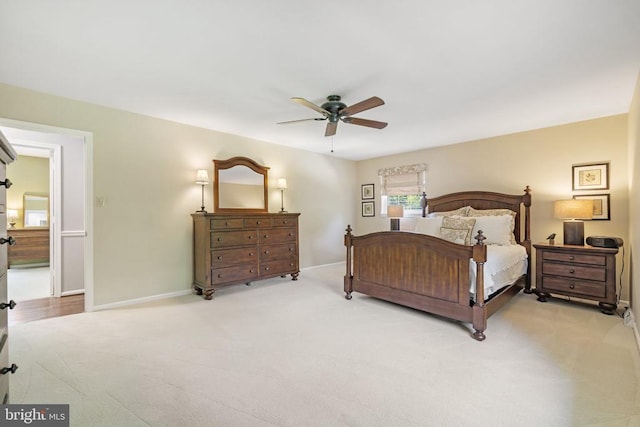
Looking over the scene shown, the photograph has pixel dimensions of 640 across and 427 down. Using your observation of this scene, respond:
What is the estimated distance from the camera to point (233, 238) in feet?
13.4

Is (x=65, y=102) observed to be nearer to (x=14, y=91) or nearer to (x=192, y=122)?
(x=14, y=91)

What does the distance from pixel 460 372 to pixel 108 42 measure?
11.8 ft

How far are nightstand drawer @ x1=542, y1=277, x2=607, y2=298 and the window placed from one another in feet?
8.03

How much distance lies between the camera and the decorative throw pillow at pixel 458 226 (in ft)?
12.5

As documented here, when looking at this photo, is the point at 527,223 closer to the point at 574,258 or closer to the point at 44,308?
the point at 574,258

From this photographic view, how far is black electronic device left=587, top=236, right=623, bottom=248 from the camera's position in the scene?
3.30m

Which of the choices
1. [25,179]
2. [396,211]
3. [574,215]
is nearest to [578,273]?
[574,215]

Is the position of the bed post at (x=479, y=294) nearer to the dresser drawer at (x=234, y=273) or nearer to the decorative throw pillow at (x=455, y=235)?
the decorative throw pillow at (x=455, y=235)

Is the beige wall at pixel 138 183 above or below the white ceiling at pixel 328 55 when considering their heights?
below

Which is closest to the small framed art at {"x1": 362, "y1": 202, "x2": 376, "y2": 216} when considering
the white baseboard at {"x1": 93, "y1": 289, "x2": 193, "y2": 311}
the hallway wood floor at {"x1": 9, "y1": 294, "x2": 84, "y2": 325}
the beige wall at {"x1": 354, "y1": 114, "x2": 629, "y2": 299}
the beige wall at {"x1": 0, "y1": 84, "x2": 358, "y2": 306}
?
the beige wall at {"x1": 354, "y1": 114, "x2": 629, "y2": 299}

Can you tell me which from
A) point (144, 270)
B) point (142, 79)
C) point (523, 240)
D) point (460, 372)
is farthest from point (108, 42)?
point (523, 240)

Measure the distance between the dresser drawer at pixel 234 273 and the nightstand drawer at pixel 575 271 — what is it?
4.00 meters

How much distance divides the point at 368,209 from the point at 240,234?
3.42 m

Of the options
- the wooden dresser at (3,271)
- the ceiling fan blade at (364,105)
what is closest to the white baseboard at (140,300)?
the wooden dresser at (3,271)
